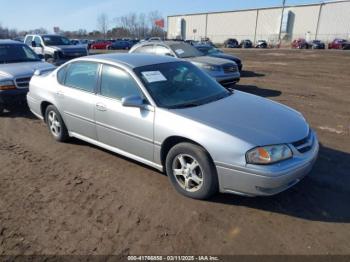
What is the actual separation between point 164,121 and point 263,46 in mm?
56162

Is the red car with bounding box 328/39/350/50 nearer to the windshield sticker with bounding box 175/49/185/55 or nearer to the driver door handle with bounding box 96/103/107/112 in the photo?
the windshield sticker with bounding box 175/49/185/55

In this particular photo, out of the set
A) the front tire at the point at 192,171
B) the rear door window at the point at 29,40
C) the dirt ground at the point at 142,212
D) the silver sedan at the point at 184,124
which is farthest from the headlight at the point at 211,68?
the rear door window at the point at 29,40

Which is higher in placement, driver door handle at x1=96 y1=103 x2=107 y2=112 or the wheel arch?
driver door handle at x1=96 y1=103 x2=107 y2=112

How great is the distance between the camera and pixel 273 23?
2665 inches

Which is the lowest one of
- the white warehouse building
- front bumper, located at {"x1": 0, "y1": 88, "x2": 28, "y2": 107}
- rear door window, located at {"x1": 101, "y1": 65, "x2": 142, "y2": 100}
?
front bumper, located at {"x1": 0, "y1": 88, "x2": 28, "y2": 107}

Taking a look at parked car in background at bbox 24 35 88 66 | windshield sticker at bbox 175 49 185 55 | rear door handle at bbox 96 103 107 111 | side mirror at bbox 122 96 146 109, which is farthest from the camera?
parked car in background at bbox 24 35 88 66

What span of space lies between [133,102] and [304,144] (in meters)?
2.09

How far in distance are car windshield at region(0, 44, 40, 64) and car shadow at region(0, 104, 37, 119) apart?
1.27 metres

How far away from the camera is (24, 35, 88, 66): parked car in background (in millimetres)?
15586

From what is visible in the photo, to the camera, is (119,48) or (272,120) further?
(119,48)

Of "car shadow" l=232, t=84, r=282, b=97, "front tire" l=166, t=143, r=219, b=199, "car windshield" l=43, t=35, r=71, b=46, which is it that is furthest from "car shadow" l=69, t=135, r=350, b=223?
"car windshield" l=43, t=35, r=71, b=46

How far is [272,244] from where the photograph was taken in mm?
3043

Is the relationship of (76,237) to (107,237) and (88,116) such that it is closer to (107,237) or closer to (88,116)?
(107,237)

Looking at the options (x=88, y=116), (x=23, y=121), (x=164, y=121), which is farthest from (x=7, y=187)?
(x=23, y=121)
